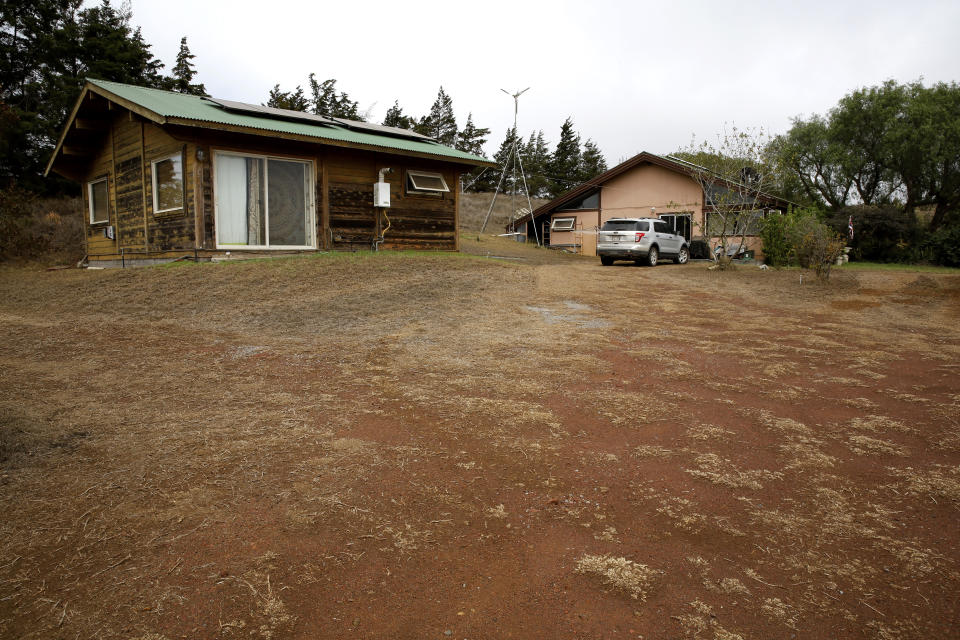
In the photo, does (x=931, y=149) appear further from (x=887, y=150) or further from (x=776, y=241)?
(x=776, y=241)

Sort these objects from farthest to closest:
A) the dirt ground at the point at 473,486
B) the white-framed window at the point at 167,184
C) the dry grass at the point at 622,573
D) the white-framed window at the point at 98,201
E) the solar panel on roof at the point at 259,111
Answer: the white-framed window at the point at 98,201, the solar panel on roof at the point at 259,111, the white-framed window at the point at 167,184, the dry grass at the point at 622,573, the dirt ground at the point at 473,486

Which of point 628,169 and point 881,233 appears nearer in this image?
point 881,233

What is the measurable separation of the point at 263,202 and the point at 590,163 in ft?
166

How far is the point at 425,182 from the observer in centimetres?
1579

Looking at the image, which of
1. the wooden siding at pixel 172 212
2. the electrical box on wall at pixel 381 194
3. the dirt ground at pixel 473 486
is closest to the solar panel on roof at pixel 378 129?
the electrical box on wall at pixel 381 194

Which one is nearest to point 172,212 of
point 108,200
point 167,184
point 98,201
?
point 167,184

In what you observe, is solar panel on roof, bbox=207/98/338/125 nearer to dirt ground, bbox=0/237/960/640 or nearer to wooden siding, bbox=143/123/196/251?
wooden siding, bbox=143/123/196/251

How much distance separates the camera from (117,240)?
15.3 m

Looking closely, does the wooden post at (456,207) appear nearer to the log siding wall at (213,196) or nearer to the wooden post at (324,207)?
the log siding wall at (213,196)

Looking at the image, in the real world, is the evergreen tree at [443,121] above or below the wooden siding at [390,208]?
above

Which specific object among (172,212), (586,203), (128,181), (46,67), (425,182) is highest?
(46,67)

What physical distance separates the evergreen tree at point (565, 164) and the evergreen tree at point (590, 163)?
626 mm

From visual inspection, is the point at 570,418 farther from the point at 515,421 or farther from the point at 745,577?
the point at 745,577

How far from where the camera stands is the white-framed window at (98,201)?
52.1ft
